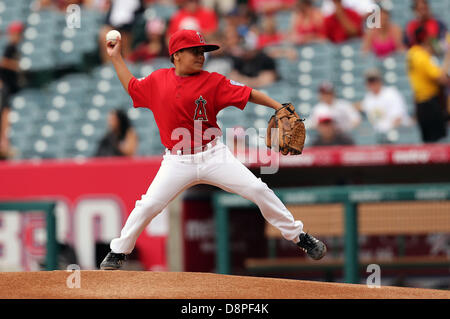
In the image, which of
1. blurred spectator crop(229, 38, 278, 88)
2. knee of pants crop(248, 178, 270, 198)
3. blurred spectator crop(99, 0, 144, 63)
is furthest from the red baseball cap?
blurred spectator crop(99, 0, 144, 63)

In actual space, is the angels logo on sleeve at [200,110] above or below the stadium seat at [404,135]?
below

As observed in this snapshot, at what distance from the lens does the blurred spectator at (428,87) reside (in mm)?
8219

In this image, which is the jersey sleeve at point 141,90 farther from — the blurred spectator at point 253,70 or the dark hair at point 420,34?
the dark hair at point 420,34

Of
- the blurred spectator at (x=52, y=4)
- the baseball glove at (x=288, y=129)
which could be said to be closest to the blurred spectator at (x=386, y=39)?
the blurred spectator at (x=52, y=4)

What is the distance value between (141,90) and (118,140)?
162 inches

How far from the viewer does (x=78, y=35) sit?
11.5 m

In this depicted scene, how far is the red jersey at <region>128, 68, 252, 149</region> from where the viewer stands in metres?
4.74

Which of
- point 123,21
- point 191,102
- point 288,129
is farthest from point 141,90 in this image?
point 123,21

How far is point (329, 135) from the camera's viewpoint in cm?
815

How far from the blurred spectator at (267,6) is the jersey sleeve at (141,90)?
5843 mm

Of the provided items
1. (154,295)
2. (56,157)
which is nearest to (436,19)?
(56,157)

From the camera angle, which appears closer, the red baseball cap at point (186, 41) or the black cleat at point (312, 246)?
the red baseball cap at point (186, 41)

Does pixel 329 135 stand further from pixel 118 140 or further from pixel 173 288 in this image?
pixel 173 288

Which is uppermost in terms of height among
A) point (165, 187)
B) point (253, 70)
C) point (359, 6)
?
point (359, 6)
